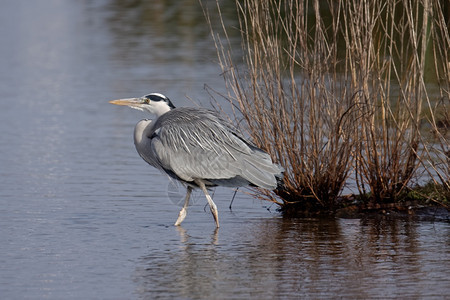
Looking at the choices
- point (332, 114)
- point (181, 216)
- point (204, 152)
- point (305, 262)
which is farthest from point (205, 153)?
point (305, 262)

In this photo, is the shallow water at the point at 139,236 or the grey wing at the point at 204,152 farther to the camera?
the grey wing at the point at 204,152

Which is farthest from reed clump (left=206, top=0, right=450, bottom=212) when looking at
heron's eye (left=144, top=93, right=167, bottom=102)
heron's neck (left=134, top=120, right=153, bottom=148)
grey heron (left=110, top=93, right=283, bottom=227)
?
heron's neck (left=134, top=120, right=153, bottom=148)

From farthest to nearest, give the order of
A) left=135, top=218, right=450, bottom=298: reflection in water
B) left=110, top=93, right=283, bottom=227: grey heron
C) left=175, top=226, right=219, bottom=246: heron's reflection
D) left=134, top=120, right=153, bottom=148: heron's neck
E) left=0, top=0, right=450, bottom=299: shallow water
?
left=134, top=120, right=153, bottom=148: heron's neck < left=110, top=93, right=283, bottom=227: grey heron < left=175, top=226, right=219, bottom=246: heron's reflection < left=0, top=0, right=450, bottom=299: shallow water < left=135, top=218, right=450, bottom=298: reflection in water

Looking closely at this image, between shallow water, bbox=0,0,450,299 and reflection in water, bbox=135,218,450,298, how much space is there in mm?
12

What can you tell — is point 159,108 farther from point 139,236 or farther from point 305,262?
point 305,262

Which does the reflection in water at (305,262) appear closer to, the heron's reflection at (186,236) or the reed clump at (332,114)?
the heron's reflection at (186,236)

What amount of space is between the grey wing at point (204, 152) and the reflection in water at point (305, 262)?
0.52 m

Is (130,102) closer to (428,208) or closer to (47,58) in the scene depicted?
(428,208)

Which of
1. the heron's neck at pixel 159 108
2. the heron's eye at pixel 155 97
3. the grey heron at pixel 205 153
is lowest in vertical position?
the grey heron at pixel 205 153

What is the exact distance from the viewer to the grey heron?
28.2 feet

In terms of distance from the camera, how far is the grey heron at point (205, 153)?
8609mm

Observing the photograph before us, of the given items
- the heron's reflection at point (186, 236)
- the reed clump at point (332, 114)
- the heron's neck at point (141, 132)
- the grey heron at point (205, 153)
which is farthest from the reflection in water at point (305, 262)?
the heron's neck at point (141, 132)

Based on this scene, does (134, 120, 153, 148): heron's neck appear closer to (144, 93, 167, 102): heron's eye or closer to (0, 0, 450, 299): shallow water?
(144, 93, 167, 102): heron's eye

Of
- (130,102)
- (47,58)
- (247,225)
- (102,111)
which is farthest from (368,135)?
(47,58)
